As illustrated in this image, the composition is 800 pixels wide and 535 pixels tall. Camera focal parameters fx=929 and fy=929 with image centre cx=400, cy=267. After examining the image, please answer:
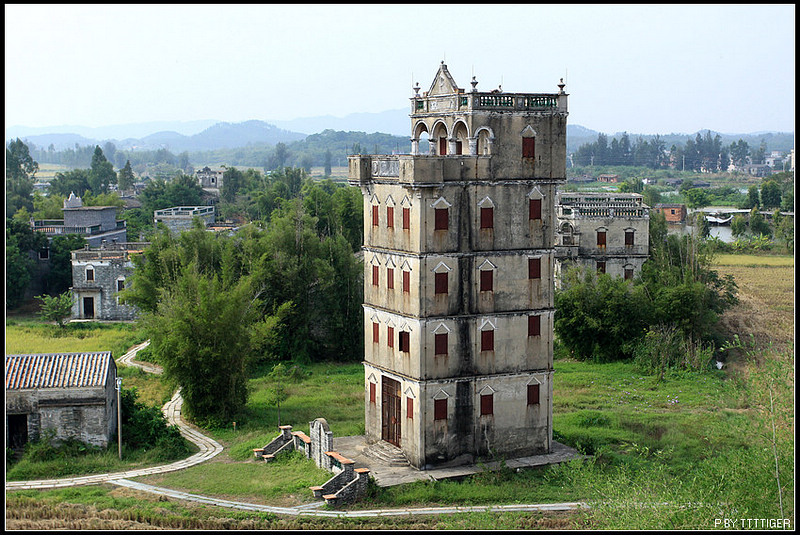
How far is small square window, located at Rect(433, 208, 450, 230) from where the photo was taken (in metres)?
26.5

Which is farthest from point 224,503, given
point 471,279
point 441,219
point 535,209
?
point 535,209

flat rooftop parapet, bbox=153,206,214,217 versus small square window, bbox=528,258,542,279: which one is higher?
flat rooftop parapet, bbox=153,206,214,217

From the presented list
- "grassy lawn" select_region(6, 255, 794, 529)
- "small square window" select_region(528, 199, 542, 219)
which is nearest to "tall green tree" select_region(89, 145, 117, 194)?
"grassy lawn" select_region(6, 255, 794, 529)

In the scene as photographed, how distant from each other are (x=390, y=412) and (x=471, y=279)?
4.79 metres

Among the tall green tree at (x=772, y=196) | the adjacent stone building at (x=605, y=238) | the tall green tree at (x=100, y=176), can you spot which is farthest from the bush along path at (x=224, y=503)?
the tall green tree at (x=100, y=176)

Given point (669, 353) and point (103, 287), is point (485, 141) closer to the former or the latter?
point (669, 353)

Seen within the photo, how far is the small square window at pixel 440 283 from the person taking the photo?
2659 centimetres

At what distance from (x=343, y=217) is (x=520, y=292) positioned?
102ft

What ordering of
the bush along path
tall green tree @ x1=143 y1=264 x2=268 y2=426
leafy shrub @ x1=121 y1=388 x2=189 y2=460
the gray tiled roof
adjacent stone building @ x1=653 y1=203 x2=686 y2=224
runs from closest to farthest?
the bush along path, the gray tiled roof, leafy shrub @ x1=121 y1=388 x2=189 y2=460, tall green tree @ x1=143 y1=264 x2=268 y2=426, adjacent stone building @ x1=653 y1=203 x2=686 y2=224

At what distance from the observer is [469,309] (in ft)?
88.9

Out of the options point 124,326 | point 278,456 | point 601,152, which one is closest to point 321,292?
point 124,326

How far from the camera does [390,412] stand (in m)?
28.1

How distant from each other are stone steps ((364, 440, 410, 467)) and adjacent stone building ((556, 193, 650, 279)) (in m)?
19.5

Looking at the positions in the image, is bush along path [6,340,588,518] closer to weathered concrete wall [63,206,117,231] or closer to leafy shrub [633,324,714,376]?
leafy shrub [633,324,714,376]
